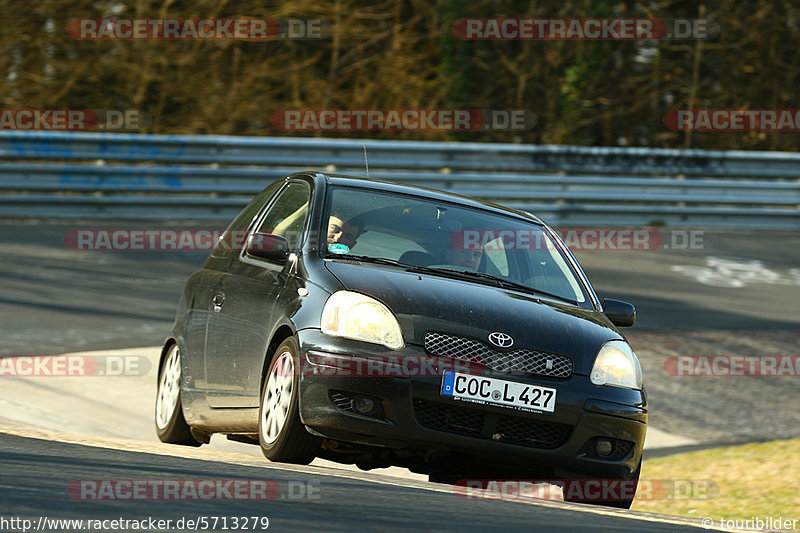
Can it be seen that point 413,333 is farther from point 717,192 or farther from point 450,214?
point 717,192

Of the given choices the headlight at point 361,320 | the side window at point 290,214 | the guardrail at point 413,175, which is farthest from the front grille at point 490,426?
the guardrail at point 413,175

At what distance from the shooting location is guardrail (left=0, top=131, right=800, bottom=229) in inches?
680

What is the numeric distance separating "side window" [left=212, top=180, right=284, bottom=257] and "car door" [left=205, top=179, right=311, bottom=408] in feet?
0.56

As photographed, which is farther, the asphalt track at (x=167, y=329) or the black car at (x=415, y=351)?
the black car at (x=415, y=351)

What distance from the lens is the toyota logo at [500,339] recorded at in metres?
6.12

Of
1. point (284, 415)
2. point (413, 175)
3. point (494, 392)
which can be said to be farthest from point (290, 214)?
point (413, 175)

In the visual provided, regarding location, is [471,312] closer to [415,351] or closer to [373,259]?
[415,351]

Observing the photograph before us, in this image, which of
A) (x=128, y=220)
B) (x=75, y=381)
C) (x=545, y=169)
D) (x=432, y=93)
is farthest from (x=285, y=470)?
(x=432, y=93)

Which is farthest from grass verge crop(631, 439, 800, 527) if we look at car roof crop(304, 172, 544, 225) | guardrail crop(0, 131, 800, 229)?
guardrail crop(0, 131, 800, 229)

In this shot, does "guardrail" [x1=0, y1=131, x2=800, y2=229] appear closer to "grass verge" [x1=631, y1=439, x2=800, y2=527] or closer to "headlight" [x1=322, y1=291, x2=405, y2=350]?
"grass verge" [x1=631, y1=439, x2=800, y2=527]

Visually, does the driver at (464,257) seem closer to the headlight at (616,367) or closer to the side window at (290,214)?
the side window at (290,214)

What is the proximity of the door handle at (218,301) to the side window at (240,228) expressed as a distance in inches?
13.0

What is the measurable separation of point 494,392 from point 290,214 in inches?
77.4

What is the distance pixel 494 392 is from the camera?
604 cm
